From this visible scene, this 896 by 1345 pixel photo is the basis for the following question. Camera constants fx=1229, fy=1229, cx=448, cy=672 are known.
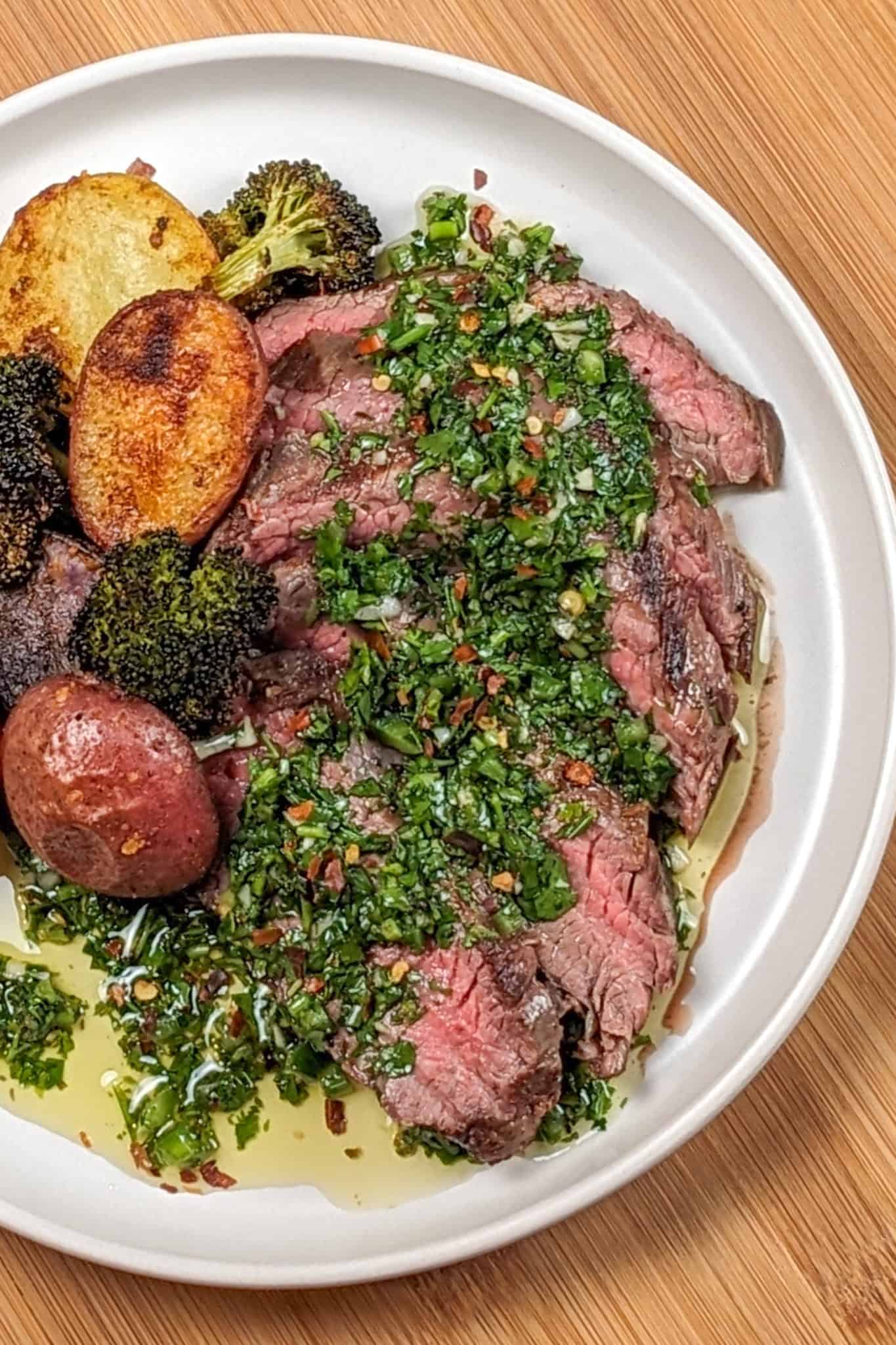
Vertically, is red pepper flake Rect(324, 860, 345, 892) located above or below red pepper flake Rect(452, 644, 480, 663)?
below

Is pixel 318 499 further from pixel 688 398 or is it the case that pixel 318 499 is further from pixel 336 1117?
pixel 336 1117

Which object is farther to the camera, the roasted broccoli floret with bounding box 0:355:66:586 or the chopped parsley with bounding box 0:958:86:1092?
the chopped parsley with bounding box 0:958:86:1092

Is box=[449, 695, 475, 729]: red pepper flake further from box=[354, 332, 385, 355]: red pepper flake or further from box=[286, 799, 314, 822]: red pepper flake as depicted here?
box=[354, 332, 385, 355]: red pepper flake

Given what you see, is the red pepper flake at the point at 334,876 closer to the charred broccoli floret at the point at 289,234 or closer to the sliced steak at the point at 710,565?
the sliced steak at the point at 710,565

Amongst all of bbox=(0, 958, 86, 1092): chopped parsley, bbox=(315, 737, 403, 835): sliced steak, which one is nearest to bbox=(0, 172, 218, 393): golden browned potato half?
bbox=(315, 737, 403, 835): sliced steak

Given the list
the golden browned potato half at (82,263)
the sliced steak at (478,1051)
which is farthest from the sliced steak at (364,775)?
the golden browned potato half at (82,263)

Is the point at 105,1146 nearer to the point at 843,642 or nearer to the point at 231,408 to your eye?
the point at 231,408
